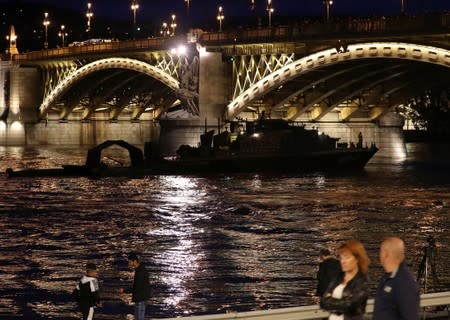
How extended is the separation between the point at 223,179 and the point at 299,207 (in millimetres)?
14812

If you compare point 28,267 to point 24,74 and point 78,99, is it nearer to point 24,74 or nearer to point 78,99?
point 78,99

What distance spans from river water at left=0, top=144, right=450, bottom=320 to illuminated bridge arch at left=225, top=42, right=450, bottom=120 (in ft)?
19.4

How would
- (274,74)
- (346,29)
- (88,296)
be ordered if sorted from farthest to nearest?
(274,74)
(346,29)
(88,296)

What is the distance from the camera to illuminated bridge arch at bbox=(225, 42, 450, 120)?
165 ft

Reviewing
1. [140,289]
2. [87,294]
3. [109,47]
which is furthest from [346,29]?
[87,294]

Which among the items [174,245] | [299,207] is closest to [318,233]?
[174,245]

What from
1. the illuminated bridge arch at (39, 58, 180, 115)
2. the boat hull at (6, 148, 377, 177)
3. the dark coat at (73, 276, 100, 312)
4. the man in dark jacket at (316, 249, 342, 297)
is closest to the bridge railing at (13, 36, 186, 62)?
the illuminated bridge arch at (39, 58, 180, 115)

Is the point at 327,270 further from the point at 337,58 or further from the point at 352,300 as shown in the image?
the point at 337,58

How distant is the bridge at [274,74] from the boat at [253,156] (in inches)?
132

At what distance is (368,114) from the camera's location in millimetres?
72188

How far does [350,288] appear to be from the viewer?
26.3 feet

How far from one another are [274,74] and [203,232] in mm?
29229

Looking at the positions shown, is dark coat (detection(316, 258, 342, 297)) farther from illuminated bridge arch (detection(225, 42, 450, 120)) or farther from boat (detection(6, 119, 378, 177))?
boat (detection(6, 119, 378, 177))

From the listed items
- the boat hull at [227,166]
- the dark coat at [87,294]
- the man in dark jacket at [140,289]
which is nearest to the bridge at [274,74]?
the boat hull at [227,166]
